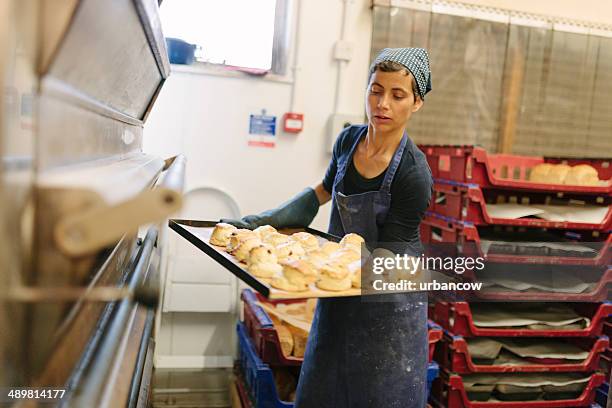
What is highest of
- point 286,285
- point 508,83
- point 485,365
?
point 508,83

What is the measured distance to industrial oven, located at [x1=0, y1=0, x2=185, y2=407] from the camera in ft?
1.99

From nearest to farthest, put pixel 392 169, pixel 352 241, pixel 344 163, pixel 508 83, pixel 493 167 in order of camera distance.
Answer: pixel 352 241
pixel 392 169
pixel 344 163
pixel 493 167
pixel 508 83

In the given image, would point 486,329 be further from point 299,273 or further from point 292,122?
point 299,273

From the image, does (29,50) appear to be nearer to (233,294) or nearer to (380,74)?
(380,74)

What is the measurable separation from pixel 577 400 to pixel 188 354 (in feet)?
7.27

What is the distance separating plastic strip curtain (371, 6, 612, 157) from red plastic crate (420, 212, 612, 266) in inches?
23.6

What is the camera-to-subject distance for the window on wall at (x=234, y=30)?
10.7 feet

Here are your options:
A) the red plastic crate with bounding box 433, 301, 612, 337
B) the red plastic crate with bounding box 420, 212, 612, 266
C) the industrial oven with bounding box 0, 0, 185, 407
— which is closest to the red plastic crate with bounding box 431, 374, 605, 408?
the red plastic crate with bounding box 433, 301, 612, 337

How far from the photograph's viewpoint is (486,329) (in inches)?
113

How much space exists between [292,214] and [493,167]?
1685mm

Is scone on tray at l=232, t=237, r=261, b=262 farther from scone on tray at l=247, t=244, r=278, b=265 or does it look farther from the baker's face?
the baker's face

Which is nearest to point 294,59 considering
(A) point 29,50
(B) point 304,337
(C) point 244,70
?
(C) point 244,70

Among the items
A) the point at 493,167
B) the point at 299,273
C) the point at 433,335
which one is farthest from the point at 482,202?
the point at 299,273

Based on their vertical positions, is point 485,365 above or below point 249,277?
below
